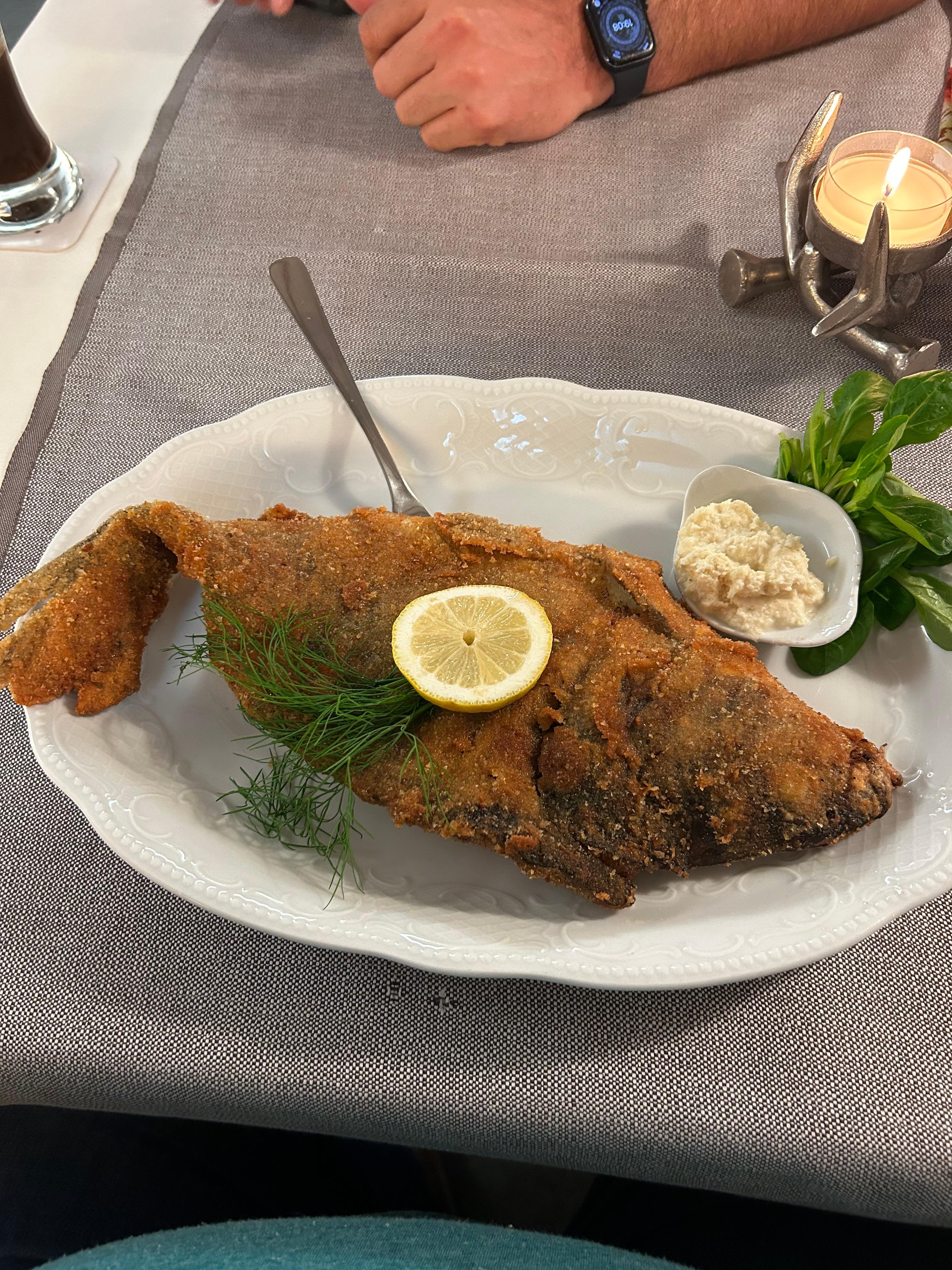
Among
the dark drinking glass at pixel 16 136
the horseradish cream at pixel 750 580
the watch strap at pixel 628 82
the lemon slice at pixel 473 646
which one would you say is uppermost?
the dark drinking glass at pixel 16 136

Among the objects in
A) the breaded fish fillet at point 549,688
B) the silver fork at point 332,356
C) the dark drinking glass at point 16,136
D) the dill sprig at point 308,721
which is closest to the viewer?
the breaded fish fillet at point 549,688

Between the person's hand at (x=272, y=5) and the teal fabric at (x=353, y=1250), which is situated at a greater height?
the person's hand at (x=272, y=5)

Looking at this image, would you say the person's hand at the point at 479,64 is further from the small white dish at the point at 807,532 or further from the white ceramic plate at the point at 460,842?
the small white dish at the point at 807,532

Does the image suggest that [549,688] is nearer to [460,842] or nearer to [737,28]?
[460,842]

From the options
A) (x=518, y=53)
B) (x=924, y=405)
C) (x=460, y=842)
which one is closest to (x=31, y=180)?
(x=518, y=53)

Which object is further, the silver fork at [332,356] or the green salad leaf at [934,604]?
the silver fork at [332,356]

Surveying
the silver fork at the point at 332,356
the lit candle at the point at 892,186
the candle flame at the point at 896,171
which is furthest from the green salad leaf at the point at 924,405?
the silver fork at the point at 332,356

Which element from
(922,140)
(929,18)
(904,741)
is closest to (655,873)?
(904,741)
